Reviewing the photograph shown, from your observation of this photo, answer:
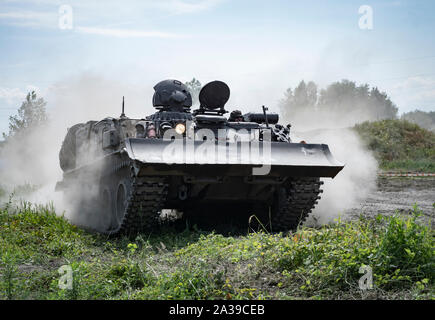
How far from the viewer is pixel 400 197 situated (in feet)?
42.9

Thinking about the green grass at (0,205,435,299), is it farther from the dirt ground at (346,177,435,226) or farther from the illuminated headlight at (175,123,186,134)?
the dirt ground at (346,177,435,226)

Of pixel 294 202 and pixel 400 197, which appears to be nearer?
pixel 294 202

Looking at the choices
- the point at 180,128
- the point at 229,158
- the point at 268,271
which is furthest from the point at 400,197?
the point at 268,271

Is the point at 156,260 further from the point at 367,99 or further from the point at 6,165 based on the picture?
the point at 367,99

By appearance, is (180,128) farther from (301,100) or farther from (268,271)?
(301,100)

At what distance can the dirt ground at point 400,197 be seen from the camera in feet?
33.0

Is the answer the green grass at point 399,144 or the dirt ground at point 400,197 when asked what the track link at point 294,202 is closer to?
the dirt ground at point 400,197

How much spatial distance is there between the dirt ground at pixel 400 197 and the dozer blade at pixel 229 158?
4.15ft

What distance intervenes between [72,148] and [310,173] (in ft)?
16.1

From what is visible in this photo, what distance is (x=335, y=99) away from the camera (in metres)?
62.4

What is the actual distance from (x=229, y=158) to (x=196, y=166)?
426 millimetres

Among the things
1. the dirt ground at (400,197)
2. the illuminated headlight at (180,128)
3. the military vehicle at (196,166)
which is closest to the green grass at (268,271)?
the military vehicle at (196,166)

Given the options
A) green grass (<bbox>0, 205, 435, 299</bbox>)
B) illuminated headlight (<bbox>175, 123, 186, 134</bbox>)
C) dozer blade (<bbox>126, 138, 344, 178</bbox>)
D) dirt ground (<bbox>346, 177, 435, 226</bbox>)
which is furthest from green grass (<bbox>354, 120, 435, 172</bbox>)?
green grass (<bbox>0, 205, 435, 299</bbox>)
